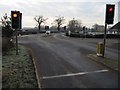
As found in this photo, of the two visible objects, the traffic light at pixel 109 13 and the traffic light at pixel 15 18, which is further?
the traffic light at pixel 15 18

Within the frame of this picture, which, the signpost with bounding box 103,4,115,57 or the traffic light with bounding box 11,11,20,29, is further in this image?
the traffic light with bounding box 11,11,20,29

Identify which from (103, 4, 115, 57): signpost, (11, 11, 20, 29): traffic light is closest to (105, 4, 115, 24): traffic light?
(103, 4, 115, 57): signpost

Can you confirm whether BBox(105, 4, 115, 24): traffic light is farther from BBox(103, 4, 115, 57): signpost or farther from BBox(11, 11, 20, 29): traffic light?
BBox(11, 11, 20, 29): traffic light

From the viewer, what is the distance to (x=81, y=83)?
5.46m

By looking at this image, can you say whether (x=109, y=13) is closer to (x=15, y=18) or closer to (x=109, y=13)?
(x=109, y=13)

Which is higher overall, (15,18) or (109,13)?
(109,13)

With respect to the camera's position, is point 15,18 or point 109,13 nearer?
point 109,13

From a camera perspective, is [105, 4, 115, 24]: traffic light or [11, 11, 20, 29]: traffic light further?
[11, 11, 20, 29]: traffic light

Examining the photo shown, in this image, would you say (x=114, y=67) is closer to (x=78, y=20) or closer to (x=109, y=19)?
(x=109, y=19)

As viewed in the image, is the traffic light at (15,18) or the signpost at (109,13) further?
the traffic light at (15,18)

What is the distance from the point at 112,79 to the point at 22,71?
14.4 feet

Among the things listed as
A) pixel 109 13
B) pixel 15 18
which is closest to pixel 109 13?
pixel 109 13

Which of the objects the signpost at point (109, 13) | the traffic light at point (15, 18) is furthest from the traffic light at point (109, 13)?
the traffic light at point (15, 18)

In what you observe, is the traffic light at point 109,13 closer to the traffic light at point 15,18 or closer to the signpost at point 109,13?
the signpost at point 109,13
